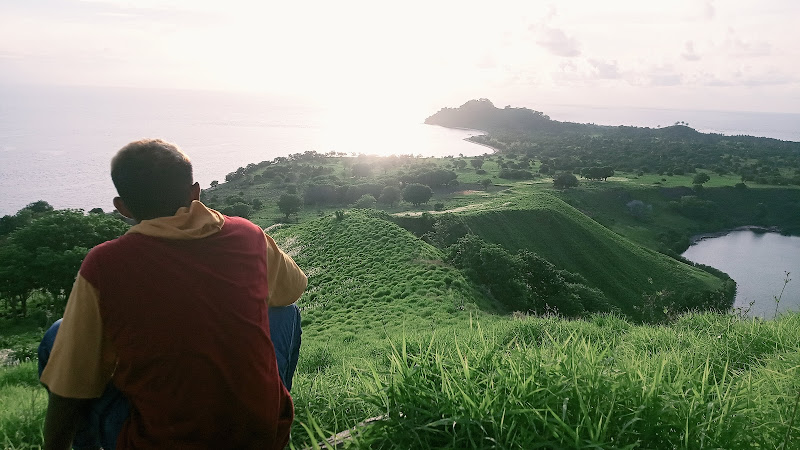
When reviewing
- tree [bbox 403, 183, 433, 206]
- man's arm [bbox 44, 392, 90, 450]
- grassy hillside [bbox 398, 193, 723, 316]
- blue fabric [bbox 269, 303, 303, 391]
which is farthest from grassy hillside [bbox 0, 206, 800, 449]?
tree [bbox 403, 183, 433, 206]

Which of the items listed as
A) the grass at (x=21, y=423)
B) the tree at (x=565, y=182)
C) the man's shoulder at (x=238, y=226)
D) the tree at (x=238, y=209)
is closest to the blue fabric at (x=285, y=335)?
the man's shoulder at (x=238, y=226)

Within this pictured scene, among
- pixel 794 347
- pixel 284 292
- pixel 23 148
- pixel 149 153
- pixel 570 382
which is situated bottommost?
pixel 23 148

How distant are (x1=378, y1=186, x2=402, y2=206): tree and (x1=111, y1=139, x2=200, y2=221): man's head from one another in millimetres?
61059

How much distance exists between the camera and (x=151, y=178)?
2.13 metres

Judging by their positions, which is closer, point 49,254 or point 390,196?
point 49,254

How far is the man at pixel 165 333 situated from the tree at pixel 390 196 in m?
61.1

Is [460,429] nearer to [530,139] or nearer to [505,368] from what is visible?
[505,368]

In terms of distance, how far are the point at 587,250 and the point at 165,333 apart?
1777 inches

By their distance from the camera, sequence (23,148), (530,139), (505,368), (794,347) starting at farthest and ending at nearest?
(530,139) → (23,148) → (794,347) → (505,368)

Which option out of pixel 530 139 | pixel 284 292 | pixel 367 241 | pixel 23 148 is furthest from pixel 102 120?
pixel 284 292

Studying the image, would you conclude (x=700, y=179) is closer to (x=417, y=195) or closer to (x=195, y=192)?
(x=417, y=195)

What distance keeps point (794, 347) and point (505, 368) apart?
10.2 ft

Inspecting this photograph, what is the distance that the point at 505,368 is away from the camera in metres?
2.96

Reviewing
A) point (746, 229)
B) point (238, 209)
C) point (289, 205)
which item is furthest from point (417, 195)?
point (746, 229)
